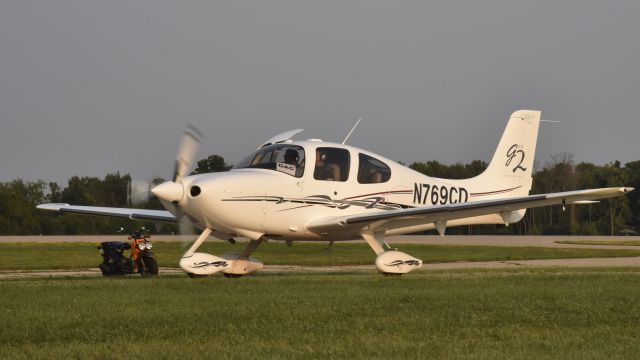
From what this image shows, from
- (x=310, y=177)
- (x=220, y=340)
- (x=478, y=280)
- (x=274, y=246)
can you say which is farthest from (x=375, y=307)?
(x=274, y=246)

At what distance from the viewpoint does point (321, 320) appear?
37.2 feet

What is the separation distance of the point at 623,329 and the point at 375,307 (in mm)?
3105

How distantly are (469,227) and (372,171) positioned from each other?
54270 mm

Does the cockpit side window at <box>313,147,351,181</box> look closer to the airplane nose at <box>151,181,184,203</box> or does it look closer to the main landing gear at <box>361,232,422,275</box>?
the main landing gear at <box>361,232,422,275</box>

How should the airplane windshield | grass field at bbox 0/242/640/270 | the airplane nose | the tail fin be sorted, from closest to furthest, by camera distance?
the airplane nose
the airplane windshield
the tail fin
grass field at bbox 0/242/640/270

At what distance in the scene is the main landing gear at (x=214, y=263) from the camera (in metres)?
17.8

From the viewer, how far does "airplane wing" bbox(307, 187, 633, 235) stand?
734 inches

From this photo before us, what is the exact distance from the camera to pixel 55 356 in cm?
890

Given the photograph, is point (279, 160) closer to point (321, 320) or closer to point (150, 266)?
point (150, 266)

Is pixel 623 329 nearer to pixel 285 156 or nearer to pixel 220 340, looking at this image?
pixel 220 340

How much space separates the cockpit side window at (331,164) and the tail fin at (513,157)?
5.38 m

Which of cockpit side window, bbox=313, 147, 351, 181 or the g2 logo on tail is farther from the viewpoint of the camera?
the g2 logo on tail

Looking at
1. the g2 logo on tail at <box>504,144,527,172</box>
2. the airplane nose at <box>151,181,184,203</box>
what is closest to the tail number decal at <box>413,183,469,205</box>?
the g2 logo on tail at <box>504,144,527,172</box>

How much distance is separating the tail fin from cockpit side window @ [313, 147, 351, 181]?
538 centimetres
